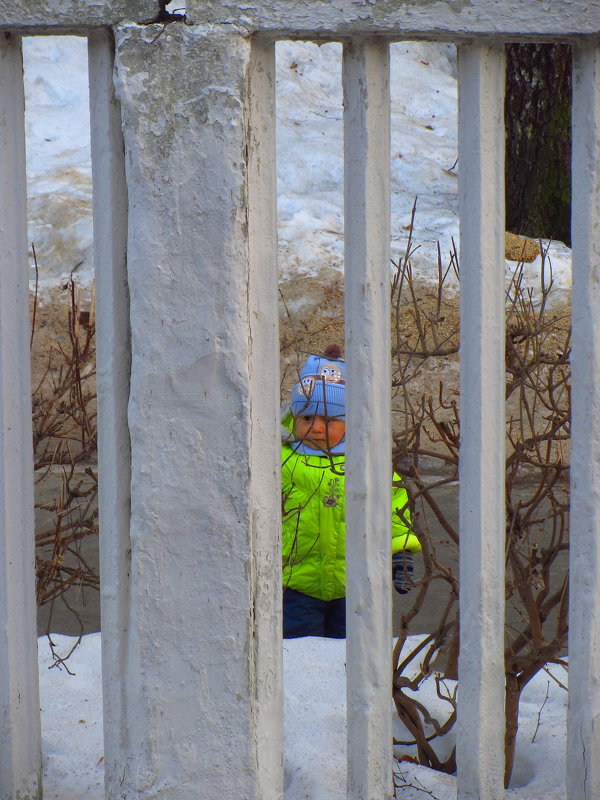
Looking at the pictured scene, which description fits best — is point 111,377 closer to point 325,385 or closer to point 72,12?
point 72,12

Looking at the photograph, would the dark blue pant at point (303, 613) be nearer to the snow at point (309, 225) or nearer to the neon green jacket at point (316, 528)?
the neon green jacket at point (316, 528)

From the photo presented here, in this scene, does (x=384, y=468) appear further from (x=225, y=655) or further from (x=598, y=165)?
(x=598, y=165)

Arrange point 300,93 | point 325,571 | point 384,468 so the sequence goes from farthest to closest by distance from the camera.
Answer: point 300,93, point 325,571, point 384,468

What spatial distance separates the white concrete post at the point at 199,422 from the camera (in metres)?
1.59

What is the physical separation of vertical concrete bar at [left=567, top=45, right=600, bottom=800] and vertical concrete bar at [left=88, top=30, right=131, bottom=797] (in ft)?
2.81

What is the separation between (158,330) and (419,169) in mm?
8609

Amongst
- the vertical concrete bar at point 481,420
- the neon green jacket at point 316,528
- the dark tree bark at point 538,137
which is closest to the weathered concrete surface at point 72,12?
the vertical concrete bar at point 481,420

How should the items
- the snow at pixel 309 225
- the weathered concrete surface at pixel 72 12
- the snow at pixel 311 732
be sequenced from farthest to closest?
the snow at pixel 309 225
the snow at pixel 311 732
the weathered concrete surface at pixel 72 12

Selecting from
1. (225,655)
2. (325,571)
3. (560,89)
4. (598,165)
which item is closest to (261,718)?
(225,655)

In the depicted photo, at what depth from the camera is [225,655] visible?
66.4 inches

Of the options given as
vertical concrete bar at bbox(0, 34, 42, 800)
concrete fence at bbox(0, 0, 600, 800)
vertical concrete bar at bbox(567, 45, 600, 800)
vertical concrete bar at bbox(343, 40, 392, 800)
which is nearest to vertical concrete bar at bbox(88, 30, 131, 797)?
concrete fence at bbox(0, 0, 600, 800)

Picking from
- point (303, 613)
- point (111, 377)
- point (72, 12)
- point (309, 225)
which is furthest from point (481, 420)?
point (309, 225)

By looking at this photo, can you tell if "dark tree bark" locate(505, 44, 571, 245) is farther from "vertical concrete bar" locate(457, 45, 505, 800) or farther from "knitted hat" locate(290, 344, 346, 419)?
"vertical concrete bar" locate(457, 45, 505, 800)

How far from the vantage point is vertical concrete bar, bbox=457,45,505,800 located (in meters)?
1.69
